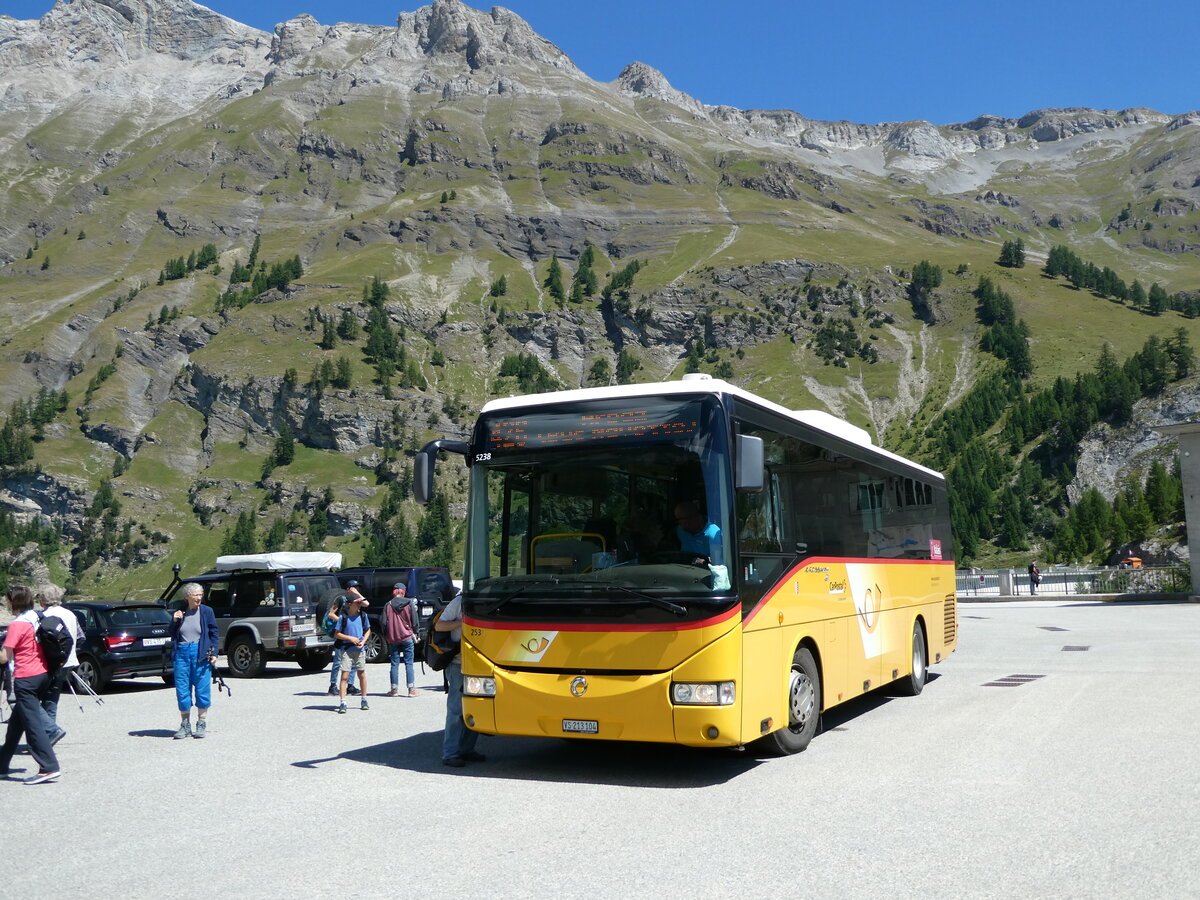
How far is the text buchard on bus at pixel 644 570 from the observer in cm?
832

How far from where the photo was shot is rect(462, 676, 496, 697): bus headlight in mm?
9016

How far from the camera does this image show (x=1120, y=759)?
9141 millimetres

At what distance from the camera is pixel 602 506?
884cm

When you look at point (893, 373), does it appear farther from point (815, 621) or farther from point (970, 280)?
point (815, 621)

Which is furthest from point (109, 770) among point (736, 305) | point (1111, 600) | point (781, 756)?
point (736, 305)

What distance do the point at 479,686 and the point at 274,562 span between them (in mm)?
15551

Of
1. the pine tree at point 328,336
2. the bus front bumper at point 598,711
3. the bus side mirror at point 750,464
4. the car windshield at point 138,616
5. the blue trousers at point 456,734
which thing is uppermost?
the pine tree at point 328,336

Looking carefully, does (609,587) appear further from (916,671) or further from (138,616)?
(138,616)

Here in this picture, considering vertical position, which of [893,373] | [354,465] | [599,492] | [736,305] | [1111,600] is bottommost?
[1111,600]

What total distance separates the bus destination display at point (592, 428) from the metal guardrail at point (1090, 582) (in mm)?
42232

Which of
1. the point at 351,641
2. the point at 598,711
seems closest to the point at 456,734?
the point at 598,711

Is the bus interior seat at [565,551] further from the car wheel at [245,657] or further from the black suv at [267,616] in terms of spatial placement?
the car wheel at [245,657]

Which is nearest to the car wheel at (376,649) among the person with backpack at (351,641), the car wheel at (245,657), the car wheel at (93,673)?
the car wheel at (245,657)

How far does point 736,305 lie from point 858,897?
188 m
